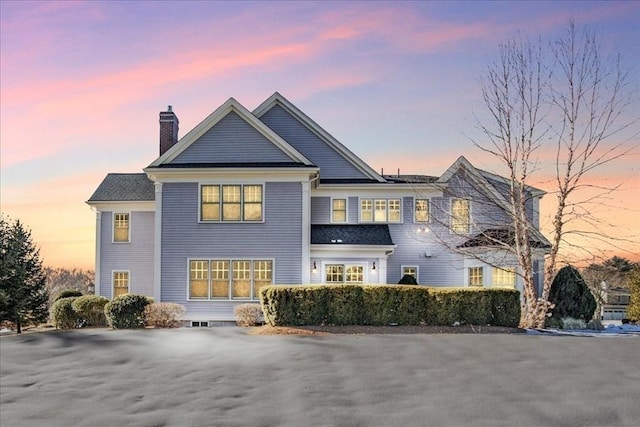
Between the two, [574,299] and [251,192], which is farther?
[251,192]

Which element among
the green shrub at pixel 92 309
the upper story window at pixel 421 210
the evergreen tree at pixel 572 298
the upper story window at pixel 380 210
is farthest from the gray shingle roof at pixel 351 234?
the green shrub at pixel 92 309

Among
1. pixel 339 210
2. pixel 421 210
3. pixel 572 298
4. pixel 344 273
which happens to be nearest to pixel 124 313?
pixel 344 273

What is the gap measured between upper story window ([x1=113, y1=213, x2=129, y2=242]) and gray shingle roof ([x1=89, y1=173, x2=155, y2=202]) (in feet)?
2.49

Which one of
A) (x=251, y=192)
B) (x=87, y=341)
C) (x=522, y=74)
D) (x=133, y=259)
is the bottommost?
(x=87, y=341)

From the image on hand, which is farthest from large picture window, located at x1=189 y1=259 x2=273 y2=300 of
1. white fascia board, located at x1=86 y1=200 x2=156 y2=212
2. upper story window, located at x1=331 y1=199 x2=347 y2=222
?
white fascia board, located at x1=86 y1=200 x2=156 y2=212

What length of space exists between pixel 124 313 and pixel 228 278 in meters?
4.56

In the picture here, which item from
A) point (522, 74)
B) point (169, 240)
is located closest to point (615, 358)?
point (522, 74)

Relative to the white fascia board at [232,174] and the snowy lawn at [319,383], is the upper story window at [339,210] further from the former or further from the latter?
the snowy lawn at [319,383]

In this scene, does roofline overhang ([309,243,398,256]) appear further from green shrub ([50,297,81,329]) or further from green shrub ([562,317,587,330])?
green shrub ([50,297,81,329])

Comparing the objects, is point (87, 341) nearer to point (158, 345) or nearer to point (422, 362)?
point (158, 345)

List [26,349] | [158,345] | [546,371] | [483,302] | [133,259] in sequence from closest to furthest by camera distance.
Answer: [546,371] < [26,349] < [158,345] < [483,302] < [133,259]

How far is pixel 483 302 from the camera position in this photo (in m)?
18.5

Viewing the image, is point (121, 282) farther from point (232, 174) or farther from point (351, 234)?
point (351, 234)

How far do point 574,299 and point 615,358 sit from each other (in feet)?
30.7
